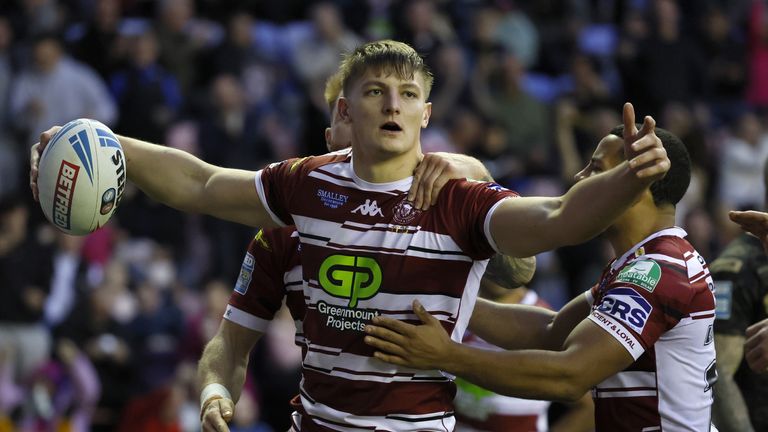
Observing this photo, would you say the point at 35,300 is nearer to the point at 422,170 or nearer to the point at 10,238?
the point at 10,238

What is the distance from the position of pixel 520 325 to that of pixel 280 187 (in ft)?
4.59

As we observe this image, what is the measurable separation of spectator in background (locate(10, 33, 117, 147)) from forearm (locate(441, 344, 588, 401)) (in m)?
10.2

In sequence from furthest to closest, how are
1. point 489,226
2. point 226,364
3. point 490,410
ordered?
point 490,410 → point 226,364 → point 489,226

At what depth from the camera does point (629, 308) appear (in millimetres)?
5367

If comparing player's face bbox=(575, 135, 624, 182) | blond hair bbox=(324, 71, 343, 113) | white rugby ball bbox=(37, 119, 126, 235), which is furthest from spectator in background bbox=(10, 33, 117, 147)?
player's face bbox=(575, 135, 624, 182)

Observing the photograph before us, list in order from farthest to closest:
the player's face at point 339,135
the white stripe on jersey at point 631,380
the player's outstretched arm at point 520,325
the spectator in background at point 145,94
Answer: the spectator in background at point 145,94, the player's face at point 339,135, the player's outstretched arm at point 520,325, the white stripe on jersey at point 631,380

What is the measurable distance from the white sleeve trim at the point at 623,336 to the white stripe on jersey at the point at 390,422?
788mm

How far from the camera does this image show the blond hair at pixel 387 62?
18.4 feet

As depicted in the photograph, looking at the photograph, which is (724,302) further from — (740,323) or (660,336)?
(660,336)

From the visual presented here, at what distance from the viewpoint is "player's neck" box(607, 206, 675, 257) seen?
5.70 m

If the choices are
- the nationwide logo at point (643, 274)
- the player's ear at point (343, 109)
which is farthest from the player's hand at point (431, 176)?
the nationwide logo at point (643, 274)

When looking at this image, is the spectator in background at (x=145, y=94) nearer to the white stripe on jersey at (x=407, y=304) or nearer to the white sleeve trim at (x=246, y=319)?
the white sleeve trim at (x=246, y=319)

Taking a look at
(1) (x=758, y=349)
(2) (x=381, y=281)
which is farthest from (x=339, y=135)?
(1) (x=758, y=349)

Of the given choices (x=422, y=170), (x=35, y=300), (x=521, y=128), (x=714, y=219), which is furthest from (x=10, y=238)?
(x=422, y=170)
